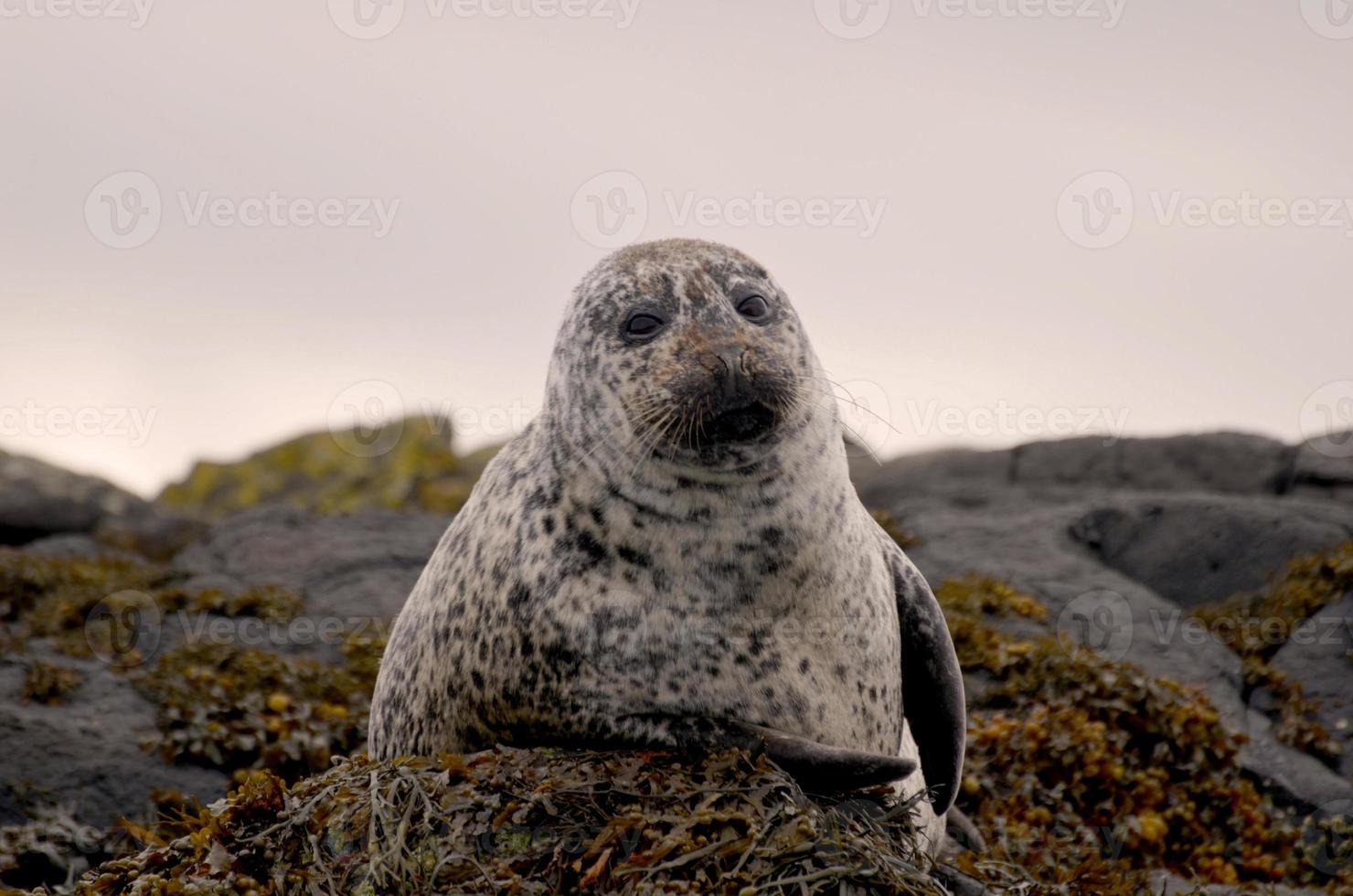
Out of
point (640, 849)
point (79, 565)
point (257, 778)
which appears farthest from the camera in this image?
point (79, 565)

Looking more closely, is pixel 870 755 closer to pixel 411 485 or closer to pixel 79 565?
pixel 79 565

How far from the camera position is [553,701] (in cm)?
517

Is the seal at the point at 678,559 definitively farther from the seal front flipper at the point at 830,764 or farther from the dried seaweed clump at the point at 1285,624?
the dried seaweed clump at the point at 1285,624

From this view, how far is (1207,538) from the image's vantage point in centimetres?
1141

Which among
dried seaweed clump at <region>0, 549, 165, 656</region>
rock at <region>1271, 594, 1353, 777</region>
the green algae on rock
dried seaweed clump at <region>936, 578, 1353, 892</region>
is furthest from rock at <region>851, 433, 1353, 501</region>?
dried seaweed clump at <region>0, 549, 165, 656</region>

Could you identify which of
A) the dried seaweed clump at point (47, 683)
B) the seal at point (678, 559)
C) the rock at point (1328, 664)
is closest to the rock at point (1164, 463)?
the rock at point (1328, 664)

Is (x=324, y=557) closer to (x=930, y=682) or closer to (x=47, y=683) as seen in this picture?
(x=47, y=683)

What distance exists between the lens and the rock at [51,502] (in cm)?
1752

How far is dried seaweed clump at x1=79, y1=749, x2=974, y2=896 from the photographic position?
458cm

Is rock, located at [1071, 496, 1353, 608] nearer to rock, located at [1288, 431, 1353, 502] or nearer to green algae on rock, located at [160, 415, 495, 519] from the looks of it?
rock, located at [1288, 431, 1353, 502]

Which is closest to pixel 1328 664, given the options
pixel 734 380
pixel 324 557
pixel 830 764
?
pixel 830 764

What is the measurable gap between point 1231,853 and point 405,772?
5160mm

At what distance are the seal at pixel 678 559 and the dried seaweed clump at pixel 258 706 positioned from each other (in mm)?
2926

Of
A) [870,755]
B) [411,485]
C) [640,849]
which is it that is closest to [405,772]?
[640,849]
